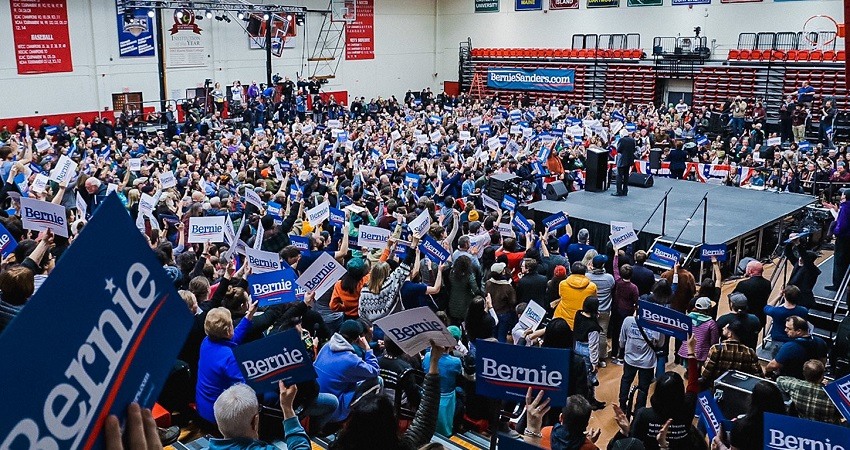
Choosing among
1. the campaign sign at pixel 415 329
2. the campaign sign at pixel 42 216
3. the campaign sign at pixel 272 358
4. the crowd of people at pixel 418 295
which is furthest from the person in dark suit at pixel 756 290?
the campaign sign at pixel 42 216

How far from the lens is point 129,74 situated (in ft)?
93.3

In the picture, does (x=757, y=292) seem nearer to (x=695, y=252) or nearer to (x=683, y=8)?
(x=695, y=252)

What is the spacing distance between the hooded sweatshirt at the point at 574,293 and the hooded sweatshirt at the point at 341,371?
3337mm

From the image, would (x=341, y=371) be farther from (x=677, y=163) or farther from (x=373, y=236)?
(x=677, y=163)

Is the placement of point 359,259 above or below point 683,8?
below

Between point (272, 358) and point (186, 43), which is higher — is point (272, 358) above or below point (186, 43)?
below

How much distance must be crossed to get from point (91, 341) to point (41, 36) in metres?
28.1

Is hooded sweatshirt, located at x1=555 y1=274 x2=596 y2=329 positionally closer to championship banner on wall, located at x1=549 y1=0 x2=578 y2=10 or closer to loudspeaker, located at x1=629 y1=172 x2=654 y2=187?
loudspeaker, located at x1=629 y1=172 x2=654 y2=187

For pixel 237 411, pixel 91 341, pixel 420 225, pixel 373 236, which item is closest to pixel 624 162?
pixel 420 225

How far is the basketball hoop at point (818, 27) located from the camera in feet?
90.8

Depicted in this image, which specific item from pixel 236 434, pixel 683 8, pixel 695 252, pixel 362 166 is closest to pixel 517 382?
pixel 236 434

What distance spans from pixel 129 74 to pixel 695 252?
22.9 m

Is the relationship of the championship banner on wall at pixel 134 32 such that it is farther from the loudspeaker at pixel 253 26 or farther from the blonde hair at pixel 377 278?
the blonde hair at pixel 377 278

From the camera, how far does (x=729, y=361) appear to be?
638 cm
